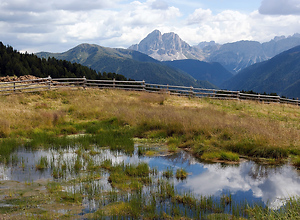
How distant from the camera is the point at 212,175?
9.95 m

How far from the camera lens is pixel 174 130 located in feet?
50.2

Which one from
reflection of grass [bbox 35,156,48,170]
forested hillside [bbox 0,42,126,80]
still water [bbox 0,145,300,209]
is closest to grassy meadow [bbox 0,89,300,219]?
reflection of grass [bbox 35,156,48,170]

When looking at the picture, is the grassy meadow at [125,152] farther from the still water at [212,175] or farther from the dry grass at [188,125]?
the still water at [212,175]

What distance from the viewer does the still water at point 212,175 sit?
27.5 feet

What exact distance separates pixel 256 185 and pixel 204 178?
5.46 ft

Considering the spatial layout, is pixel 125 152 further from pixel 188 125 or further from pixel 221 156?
pixel 221 156

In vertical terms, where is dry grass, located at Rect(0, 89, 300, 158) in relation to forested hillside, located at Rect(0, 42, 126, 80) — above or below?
below

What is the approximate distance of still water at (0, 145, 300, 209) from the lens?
329 inches

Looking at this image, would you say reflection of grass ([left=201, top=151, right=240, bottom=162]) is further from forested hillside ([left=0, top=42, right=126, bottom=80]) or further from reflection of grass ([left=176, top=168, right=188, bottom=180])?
forested hillside ([left=0, top=42, right=126, bottom=80])

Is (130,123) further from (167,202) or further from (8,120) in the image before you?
(167,202)

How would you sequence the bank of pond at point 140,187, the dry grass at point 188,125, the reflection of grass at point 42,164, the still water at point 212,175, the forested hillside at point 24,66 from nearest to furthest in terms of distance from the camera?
the bank of pond at point 140,187 → the still water at point 212,175 → the reflection of grass at point 42,164 → the dry grass at point 188,125 → the forested hillside at point 24,66

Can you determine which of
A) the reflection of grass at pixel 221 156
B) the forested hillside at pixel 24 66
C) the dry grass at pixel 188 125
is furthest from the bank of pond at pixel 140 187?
the forested hillside at pixel 24 66

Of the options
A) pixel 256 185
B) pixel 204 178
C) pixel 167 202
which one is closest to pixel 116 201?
pixel 167 202

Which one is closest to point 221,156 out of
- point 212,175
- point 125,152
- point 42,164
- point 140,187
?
point 212,175
